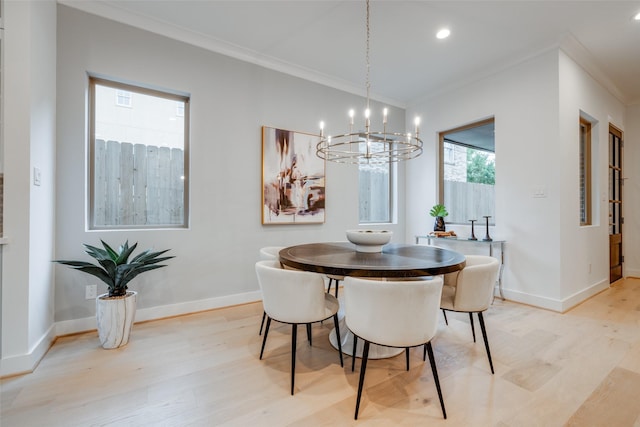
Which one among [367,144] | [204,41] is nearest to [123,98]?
[204,41]

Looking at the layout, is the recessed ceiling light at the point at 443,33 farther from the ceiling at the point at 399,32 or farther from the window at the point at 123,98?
the window at the point at 123,98

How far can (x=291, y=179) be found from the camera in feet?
11.4

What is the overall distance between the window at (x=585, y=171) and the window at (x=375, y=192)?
7.76 feet

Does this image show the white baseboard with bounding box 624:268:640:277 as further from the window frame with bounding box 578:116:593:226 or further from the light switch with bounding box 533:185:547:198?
the light switch with bounding box 533:185:547:198

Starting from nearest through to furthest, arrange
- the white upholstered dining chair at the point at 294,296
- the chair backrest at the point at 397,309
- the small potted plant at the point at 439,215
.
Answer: the chair backrest at the point at 397,309, the white upholstered dining chair at the point at 294,296, the small potted plant at the point at 439,215

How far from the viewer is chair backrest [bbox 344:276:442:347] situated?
1347mm

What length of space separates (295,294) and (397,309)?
1.95ft

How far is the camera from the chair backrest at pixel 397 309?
53.0 inches

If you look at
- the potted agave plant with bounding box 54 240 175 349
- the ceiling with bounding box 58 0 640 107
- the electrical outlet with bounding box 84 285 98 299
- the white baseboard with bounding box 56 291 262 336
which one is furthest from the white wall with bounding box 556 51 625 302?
the electrical outlet with bounding box 84 285 98 299

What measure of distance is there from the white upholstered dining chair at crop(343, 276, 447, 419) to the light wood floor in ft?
0.85

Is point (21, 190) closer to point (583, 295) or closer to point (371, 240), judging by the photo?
point (371, 240)

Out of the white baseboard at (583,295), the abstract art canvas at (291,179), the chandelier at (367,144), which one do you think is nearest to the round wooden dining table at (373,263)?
the chandelier at (367,144)

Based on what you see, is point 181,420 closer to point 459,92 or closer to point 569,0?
point 569,0

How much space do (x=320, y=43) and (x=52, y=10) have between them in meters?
2.25
